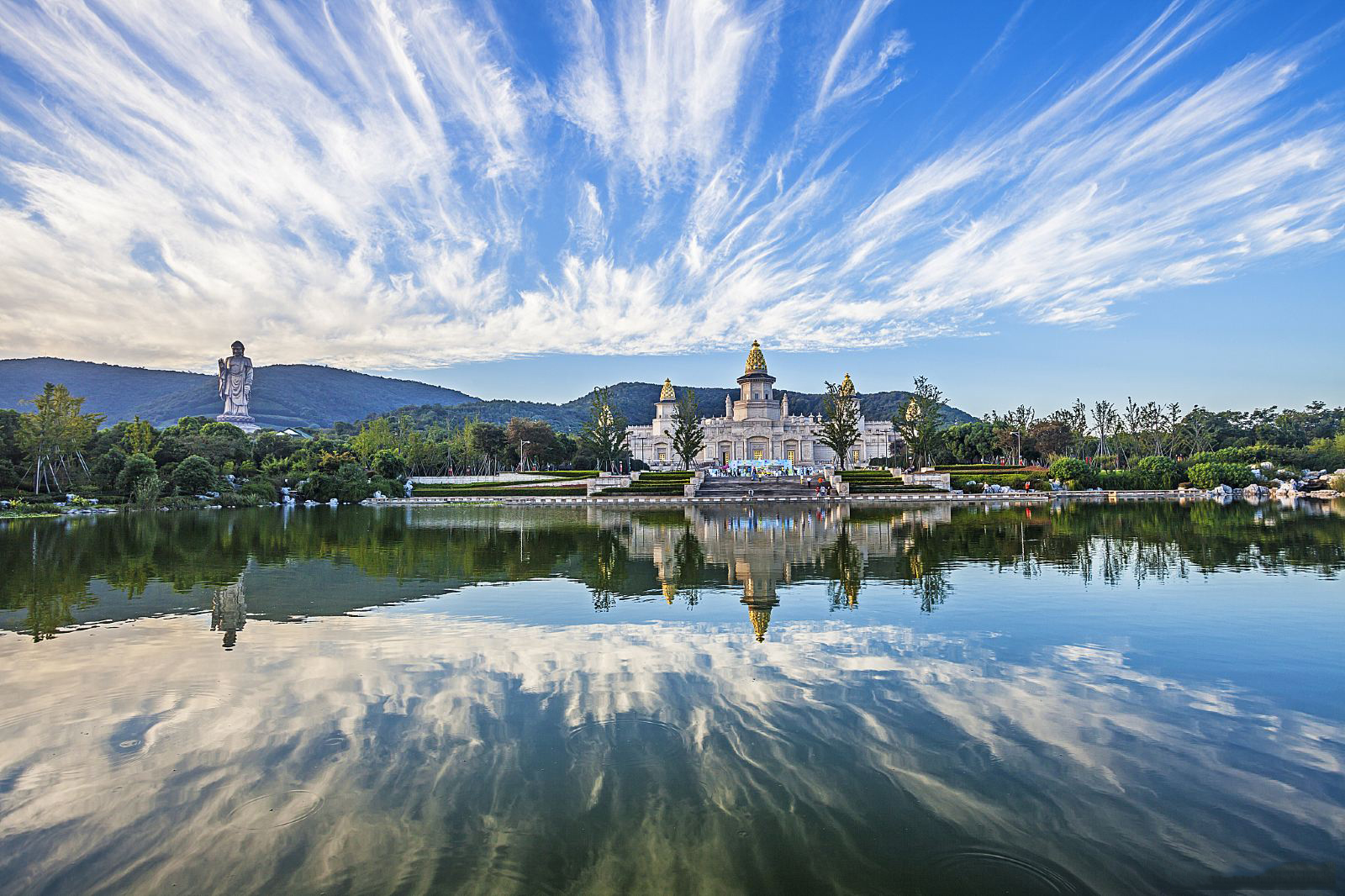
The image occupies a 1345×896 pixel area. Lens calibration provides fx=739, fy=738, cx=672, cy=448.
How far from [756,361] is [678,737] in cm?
7769

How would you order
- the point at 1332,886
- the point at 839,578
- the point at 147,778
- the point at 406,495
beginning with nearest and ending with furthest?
the point at 1332,886
the point at 147,778
the point at 839,578
the point at 406,495

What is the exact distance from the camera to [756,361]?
81.8 m

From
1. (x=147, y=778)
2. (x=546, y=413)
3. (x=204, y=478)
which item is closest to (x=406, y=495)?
(x=204, y=478)

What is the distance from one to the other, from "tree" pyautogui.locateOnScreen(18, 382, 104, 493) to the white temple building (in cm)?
4814

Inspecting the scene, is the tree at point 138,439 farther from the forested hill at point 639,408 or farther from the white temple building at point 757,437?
the forested hill at point 639,408

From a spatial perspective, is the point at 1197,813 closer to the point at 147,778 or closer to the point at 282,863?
the point at 282,863

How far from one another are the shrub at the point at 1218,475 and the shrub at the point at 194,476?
201 feet

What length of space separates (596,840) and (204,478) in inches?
1863

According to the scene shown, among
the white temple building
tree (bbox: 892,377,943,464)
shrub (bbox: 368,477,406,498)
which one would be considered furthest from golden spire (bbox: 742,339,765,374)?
shrub (bbox: 368,477,406,498)

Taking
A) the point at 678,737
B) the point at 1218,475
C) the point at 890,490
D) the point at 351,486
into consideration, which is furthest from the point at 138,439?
the point at 1218,475

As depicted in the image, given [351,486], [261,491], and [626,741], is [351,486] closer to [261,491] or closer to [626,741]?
[261,491]

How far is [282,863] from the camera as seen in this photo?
3.93 m

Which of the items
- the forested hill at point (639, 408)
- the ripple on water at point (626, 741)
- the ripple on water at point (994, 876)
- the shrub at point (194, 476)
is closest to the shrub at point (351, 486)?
the shrub at point (194, 476)

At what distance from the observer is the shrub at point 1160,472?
4819 cm
